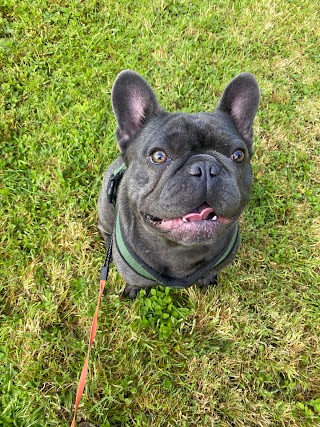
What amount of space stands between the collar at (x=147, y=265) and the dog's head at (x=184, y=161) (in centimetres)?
21

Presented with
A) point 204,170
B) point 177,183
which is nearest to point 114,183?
point 177,183

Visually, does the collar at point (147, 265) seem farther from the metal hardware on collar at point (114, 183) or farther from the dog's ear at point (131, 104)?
the dog's ear at point (131, 104)

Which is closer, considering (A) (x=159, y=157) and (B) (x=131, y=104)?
(A) (x=159, y=157)

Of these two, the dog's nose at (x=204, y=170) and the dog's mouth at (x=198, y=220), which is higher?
the dog's nose at (x=204, y=170)

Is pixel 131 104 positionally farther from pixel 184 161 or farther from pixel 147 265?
pixel 147 265

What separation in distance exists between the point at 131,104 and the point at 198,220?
3.54ft

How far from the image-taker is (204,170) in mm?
2145

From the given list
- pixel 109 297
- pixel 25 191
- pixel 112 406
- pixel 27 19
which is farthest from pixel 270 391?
pixel 27 19

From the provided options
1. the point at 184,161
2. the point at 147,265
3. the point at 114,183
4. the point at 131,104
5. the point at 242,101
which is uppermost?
the point at 131,104

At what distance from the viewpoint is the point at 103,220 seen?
138 inches

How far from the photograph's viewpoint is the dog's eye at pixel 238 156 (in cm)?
253

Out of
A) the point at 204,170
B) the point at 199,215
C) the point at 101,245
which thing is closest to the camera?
the point at 204,170

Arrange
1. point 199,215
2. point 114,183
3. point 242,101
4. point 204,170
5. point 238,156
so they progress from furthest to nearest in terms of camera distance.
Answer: point 114,183 → point 242,101 → point 238,156 → point 199,215 → point 204,170

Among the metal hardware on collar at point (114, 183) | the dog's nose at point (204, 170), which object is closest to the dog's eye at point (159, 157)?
the dog's nose at point (204, 170)
